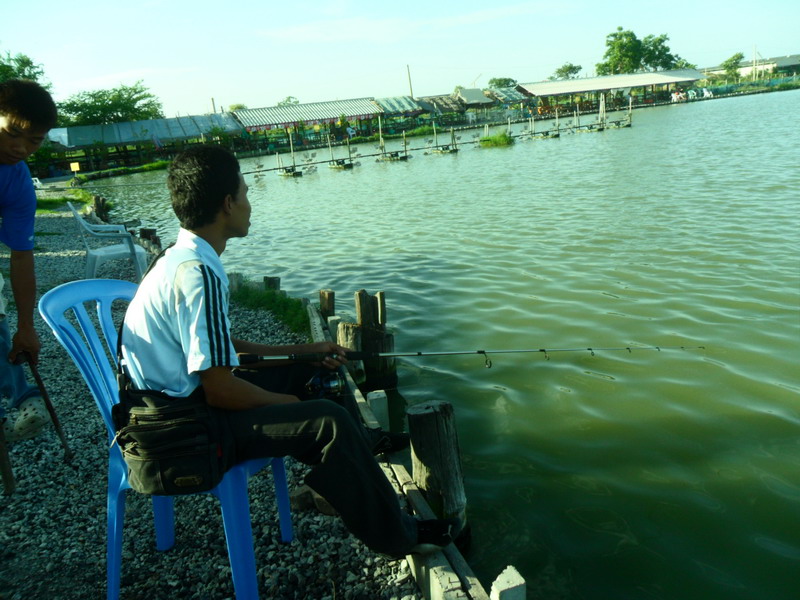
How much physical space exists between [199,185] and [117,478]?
1357 mm

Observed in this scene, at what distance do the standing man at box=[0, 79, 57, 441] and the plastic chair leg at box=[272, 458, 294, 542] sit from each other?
1.47 m

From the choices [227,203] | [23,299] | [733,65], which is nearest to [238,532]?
[227,203]

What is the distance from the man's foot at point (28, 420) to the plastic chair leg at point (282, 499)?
57.1 inches

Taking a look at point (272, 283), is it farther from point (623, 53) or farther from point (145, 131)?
point (623, 53)

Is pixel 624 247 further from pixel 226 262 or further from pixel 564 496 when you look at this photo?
pixel 226 262

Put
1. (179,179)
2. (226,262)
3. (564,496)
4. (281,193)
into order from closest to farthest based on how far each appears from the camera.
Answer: (179,179) → (564,496) → (226,262) → (281,193)

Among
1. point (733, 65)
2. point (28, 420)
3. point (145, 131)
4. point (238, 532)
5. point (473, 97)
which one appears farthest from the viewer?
point (733, 65)

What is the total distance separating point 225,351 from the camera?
2.36 meters

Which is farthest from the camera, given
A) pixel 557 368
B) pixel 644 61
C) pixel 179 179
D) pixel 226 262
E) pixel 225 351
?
pixel 644 61

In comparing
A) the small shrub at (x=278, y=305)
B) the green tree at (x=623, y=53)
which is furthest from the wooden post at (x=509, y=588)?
the green tree at (x=623, y=53)

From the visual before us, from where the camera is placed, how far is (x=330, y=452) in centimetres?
243

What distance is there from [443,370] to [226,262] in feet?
28.3

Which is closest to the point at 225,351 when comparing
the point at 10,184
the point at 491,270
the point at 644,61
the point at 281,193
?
the point at 10,184

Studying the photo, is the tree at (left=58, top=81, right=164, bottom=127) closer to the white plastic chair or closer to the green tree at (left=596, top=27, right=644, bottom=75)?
the white plastic chair
